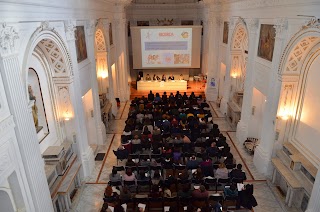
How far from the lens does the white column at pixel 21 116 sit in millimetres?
5270

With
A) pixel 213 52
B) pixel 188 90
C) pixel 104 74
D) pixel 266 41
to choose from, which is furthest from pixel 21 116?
pixel 188 90

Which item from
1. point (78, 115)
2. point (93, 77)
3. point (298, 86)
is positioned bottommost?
point (78, 115)

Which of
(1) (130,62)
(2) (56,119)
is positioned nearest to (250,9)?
(2) (56,119)

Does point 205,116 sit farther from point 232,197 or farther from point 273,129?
point 232,197

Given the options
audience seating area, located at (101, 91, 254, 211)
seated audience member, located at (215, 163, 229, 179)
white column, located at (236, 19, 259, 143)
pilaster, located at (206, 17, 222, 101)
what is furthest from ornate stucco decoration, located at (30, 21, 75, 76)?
pilaster, located at (206, 17, 222, 101)

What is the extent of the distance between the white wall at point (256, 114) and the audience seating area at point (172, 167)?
1938mm

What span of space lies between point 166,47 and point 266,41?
38.1 feet

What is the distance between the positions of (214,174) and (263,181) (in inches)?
87.4

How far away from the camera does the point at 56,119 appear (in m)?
9.36

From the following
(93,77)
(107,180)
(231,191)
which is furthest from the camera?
(93,77)

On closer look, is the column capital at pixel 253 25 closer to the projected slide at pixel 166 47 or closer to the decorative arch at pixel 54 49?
the decorative arch at pixel 54 49

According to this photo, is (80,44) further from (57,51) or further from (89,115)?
(89,115)

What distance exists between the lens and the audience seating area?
8.09 metres

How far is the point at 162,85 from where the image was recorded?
22.1 metres
